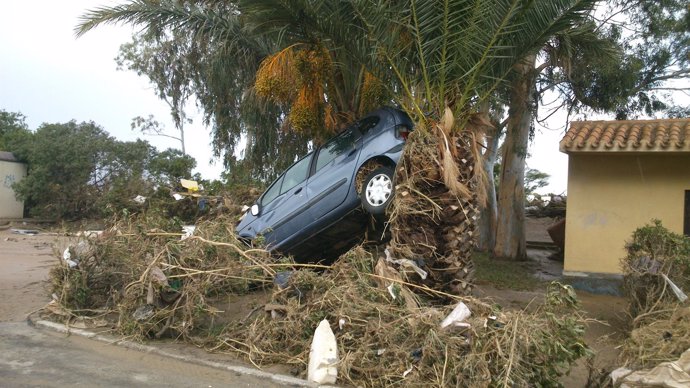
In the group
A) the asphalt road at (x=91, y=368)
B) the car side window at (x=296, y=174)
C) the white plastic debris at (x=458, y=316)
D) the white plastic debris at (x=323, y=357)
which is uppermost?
the car side window at (x=296, y=174)

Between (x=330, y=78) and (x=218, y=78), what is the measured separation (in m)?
5.22

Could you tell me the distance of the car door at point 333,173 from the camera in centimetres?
819

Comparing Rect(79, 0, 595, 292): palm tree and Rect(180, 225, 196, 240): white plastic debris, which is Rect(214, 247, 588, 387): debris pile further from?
Rect(180, 225, 196, 240): white plastic debris

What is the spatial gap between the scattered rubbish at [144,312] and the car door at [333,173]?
261 cm

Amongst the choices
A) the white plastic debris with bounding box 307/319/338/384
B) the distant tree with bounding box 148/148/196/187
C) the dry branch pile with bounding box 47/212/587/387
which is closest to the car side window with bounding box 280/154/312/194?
the dry branch pile with bounding box 47/212/587/387

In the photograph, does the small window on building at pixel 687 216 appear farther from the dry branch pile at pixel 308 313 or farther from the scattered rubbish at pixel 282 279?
the scattered rubbish at pixel 282 279

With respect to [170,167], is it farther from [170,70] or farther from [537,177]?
[537,177]

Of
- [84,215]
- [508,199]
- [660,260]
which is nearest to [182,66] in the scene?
[84,215]

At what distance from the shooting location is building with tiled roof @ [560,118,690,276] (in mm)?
10242

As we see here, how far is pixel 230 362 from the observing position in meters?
6.15

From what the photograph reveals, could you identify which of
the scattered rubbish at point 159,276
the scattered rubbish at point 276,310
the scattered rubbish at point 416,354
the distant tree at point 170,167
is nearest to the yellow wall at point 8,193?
the distant tree at point 170,167

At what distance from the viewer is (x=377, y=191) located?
768cm

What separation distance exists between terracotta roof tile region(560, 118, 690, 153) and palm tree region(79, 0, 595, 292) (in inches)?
118

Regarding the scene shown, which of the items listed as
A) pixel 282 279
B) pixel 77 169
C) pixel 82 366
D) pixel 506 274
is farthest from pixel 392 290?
pixel 77 169
